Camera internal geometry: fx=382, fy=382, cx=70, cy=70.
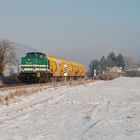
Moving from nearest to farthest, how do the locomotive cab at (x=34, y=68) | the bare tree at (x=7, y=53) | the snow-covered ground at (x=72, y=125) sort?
1. the snow-covered ground at (x=72, y=125)
2. the locomotive cab at (x=34, y=68)
3. the bare tree at (x=7, y=53)

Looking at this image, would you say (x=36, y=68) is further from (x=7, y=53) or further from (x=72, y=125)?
(x=7, y=53)

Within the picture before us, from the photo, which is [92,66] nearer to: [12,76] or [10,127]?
[12,76]

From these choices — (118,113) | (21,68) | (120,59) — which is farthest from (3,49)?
(120,59)

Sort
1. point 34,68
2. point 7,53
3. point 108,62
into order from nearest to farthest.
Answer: point 34,68 < point 7,53 < point 108,62

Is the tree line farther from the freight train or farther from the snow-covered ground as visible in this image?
the snow-covered ground

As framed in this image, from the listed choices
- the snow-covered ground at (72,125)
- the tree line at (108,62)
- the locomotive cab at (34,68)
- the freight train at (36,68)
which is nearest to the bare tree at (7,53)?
the freight train at (36,68)

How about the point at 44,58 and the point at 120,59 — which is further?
the point at 120,59

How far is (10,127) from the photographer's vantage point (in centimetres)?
1064

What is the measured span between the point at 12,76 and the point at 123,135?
40.8 m

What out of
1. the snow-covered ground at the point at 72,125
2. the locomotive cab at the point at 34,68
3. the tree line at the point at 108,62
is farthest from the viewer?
the tree line at the point at 108,62

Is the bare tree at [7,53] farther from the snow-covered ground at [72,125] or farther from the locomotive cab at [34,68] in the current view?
the snow-covered ground at [72,125]

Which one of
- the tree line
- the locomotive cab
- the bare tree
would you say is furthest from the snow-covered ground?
the tree line

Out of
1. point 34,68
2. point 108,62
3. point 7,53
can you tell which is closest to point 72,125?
point 34,68

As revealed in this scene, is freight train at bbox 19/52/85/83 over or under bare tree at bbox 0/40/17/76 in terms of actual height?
under
